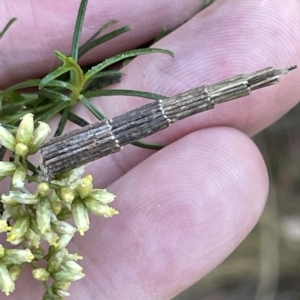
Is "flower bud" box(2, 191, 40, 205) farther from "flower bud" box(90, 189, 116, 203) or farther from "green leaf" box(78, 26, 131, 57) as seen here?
"green leaf" box(78, 26, 131, 57)

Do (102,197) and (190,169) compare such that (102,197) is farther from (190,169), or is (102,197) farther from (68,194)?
(190,169)

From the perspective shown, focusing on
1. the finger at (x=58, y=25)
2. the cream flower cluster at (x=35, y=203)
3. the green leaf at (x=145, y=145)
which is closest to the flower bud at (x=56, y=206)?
the cream flower cluster at (x=35, y=203)

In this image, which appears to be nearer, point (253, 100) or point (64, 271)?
point (64, 271)

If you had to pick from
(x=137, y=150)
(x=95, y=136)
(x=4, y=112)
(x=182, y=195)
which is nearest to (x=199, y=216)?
(x=182, y=195)

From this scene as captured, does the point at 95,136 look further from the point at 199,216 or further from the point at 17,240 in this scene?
the point at 199,216

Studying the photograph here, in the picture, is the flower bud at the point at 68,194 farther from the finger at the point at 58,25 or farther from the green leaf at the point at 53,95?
the finger at the point at 58,25
